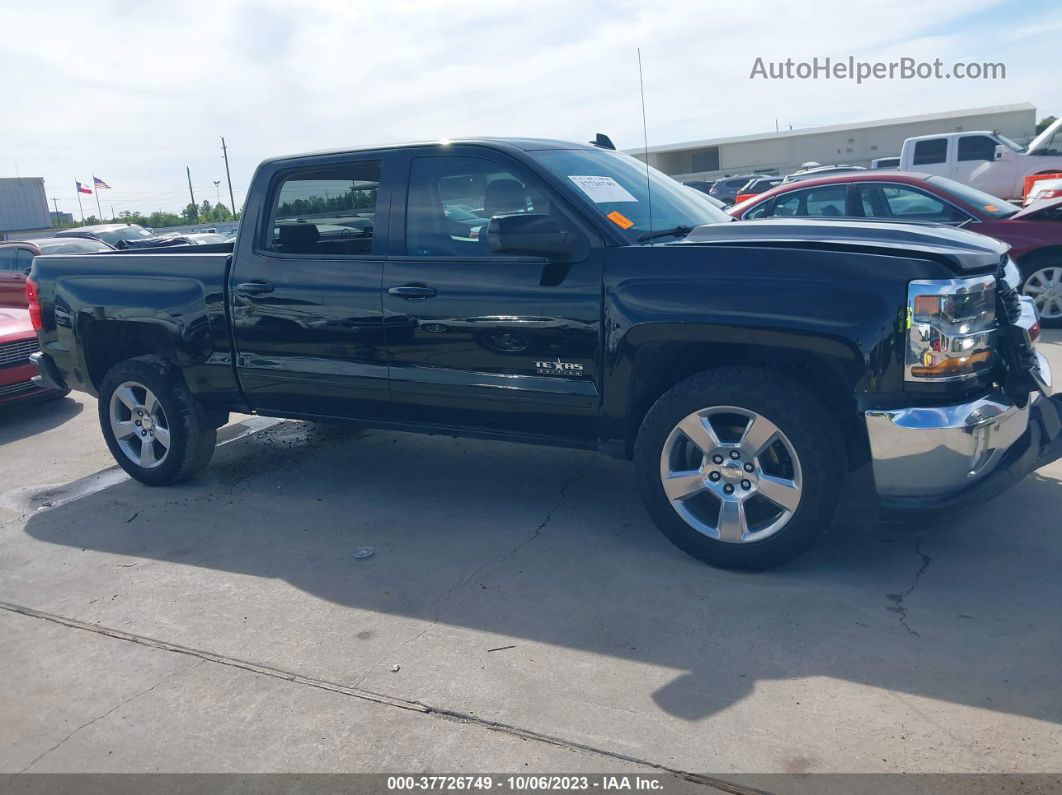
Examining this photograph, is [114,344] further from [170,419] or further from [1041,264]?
[1041,264]

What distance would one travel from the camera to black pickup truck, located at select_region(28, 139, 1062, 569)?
11.8 ft

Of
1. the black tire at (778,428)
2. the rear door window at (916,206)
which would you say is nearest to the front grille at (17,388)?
the black tire at (778,428)

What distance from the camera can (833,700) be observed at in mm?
3070

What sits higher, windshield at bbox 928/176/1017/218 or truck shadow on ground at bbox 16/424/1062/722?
windshield at bbox 928/176/1017/218

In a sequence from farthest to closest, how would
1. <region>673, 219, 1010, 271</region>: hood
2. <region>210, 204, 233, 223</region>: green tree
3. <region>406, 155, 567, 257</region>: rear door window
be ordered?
<region>210, 204, 233, 223</region>: green tree < <region>406, 155, 567, 257</region>: rear door window < <region>673, 219, 1010, 271</region>: hood

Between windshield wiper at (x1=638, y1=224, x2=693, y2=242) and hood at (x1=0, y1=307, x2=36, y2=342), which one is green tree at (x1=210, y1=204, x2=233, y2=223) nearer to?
hood at (x1=0, y1=307, x2=36, y2=342)

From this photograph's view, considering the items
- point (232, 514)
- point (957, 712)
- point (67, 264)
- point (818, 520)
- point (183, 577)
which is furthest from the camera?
point (67, 264)

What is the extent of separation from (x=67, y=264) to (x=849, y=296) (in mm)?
4678

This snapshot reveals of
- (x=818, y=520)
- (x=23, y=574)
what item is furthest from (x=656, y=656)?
(x=23, y=574)

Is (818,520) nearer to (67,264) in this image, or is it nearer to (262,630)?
(262,630)

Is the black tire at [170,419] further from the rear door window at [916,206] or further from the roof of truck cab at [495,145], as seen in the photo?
the rear door window at [916,206]

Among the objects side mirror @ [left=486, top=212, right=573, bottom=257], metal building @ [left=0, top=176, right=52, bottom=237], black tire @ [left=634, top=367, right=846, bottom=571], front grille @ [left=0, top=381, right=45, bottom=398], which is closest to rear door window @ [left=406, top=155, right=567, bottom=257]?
side mirror @ [left=486, top=212, right=573, bottom=257]

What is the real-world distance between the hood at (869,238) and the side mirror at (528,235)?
56 centimetres

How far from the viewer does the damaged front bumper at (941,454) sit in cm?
352
